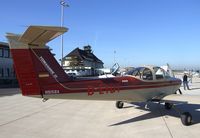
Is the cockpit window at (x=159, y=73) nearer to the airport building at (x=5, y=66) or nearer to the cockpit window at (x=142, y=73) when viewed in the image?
the cockpit window at (x=142, y=73)

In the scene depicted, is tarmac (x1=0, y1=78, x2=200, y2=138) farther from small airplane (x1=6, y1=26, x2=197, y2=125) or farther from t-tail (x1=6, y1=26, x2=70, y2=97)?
t-tail (x1=6, y1=26, x2=70, y2=97)

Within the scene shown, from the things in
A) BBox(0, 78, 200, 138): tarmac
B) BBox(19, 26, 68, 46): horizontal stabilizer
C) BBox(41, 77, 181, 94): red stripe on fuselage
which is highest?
BBox(19, 26, 68, 46): horizontal stabilizer

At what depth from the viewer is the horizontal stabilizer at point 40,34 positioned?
8.24 metres

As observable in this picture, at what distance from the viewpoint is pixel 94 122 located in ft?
36.1

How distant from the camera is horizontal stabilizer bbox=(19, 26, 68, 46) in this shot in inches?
324

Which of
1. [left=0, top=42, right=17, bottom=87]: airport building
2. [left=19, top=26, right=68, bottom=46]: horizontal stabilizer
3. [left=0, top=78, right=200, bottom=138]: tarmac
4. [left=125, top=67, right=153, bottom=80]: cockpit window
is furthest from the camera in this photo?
[left=0, top=42, right=17, bottom=87]: airport building

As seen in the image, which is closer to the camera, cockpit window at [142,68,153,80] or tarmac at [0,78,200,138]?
tarmac at [0,78,200,138]

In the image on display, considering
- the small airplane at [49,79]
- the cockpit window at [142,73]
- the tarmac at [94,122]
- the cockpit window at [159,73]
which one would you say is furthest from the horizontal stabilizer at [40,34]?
the cockpit window at [159,73]

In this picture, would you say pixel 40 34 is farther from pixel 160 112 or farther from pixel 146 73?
pixel 160 112

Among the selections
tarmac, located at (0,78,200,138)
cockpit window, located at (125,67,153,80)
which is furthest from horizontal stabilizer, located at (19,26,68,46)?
cockpit window, located at (125,67,153,80)

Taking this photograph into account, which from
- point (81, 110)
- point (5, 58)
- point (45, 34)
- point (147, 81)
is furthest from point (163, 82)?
point (5, 58)

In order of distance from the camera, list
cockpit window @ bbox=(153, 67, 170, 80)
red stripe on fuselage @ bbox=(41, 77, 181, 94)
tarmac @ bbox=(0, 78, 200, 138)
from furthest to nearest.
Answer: cockpit window @ bbox=(153, 67, 170, 80)
red stripe on fuselage @ bbox=(41, 77, 181, 94)
tarmac @ bbox=(0, 78, 200, 138)

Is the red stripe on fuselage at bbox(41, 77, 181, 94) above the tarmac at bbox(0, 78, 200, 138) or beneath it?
above

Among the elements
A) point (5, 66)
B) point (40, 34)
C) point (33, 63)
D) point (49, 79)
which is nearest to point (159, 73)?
point (49, 79)
